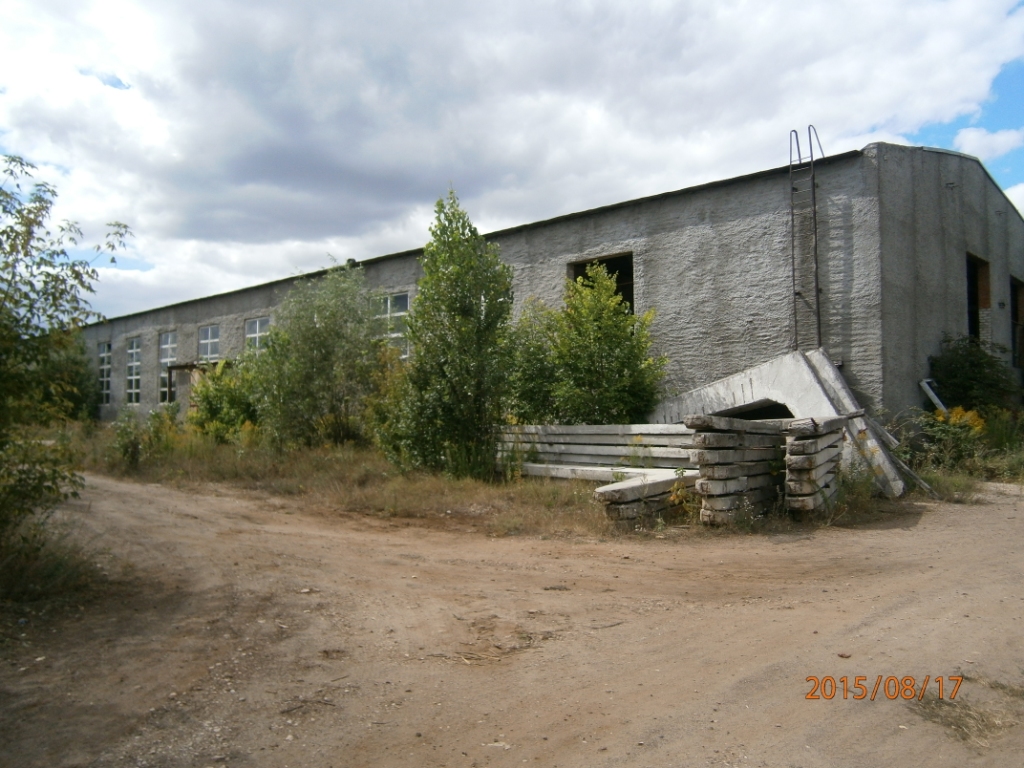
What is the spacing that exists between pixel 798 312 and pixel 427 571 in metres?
8.85

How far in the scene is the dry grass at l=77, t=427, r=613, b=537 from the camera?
952 cm

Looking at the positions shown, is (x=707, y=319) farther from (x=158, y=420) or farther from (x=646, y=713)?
(x=158, y=420)

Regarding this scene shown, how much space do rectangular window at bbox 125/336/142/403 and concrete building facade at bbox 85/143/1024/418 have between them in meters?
16.4

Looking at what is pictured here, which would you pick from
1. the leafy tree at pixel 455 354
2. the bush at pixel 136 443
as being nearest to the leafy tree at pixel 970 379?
the leafy tree at pixel 455 354

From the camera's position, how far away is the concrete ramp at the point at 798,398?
35.4 ft

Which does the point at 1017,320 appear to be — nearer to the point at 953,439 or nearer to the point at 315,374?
the point at 953,439

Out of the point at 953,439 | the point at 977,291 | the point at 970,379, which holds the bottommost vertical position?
the point at 953,439

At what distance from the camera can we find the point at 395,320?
57.0 feet

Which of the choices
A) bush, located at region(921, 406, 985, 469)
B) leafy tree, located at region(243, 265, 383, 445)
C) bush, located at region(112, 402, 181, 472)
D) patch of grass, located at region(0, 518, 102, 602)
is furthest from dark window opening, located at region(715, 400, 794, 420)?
bush, located at region(112, 402, 181, 472)

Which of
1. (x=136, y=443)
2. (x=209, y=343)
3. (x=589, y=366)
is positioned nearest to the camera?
(x=589, y=366)

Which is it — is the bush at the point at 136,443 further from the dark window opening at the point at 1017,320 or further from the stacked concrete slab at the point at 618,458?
the dark window opening at the point at 1017,320

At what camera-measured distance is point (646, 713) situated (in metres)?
3.95

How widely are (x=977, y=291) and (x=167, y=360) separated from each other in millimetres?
26101
